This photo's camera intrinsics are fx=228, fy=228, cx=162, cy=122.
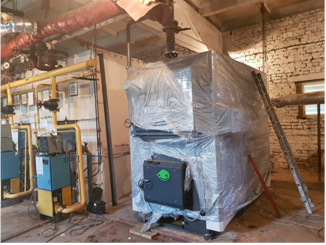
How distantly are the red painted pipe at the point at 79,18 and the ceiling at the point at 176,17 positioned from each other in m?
0.48

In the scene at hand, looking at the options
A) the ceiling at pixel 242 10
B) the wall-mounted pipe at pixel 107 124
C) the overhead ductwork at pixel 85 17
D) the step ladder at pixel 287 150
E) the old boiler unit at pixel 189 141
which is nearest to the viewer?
the old boiler unit at pixel 189 141

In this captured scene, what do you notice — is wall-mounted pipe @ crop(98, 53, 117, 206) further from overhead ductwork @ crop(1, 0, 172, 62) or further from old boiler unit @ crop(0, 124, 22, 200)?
old boiler unit @ crop(0, 124, 22, 200)

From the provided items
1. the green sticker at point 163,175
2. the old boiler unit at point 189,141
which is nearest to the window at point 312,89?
the old boiler unit at point 189,141

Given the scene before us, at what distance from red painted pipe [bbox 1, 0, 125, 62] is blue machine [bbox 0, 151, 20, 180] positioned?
2.03 m

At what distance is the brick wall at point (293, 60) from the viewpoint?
4.92 metres

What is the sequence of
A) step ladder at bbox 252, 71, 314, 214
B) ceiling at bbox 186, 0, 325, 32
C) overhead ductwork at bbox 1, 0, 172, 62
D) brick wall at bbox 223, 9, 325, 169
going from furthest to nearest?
brick wall at bbox 223, 9, 325, 169 < ceiling at bbox 186, 0, 325, 32 < step ladder at bbox 252, 71, 314, 214 < overhead ductwork at bbox 1, 0, 172, 62

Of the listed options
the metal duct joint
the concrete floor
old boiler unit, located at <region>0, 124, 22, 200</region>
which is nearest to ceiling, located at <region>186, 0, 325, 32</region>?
the metal duct joint

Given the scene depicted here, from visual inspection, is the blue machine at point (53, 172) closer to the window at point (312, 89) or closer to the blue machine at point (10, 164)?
the blue machine at point (10, 164)

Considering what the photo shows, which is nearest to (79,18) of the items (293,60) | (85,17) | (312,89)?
(85,17)

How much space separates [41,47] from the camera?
3.50 m

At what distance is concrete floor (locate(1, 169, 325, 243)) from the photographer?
2.43 meters

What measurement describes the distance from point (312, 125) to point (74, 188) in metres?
4.99

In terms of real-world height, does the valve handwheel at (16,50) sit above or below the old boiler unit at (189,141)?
above

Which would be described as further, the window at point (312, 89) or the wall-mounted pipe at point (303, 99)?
the window at point (312, 89)
